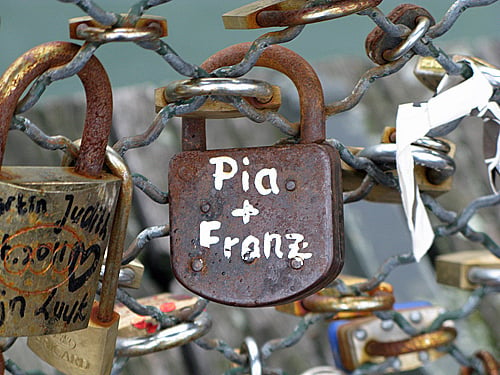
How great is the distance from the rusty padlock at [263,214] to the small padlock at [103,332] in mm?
41

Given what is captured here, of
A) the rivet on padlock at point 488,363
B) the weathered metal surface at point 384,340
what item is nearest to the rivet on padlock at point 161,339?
the weathered metal surface at point 384,340

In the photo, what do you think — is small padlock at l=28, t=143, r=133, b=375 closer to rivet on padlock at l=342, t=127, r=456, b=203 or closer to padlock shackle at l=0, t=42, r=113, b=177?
padlock shackle at l=0, t=42, r=113, b=177

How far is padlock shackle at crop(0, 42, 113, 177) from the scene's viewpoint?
0.46 meters

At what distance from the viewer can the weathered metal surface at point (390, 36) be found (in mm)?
555

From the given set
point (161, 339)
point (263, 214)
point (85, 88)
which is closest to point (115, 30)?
point (85, 88)

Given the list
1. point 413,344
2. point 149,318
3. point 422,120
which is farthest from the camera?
point 413,344

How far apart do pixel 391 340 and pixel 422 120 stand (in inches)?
14.8

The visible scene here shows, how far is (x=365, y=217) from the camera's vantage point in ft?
3.75

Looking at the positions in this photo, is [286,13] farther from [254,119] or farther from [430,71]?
[430,71]

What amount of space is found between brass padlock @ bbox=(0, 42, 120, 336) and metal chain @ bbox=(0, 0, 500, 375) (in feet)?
0.05

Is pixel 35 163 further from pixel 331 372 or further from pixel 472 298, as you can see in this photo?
pixel 472 298

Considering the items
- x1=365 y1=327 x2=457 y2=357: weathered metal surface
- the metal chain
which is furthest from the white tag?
x1=365 y1=327 x2=457 y2=357: weathered metal surface

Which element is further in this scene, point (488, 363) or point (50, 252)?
point (488, 363)

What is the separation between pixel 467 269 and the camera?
32.9 inches
